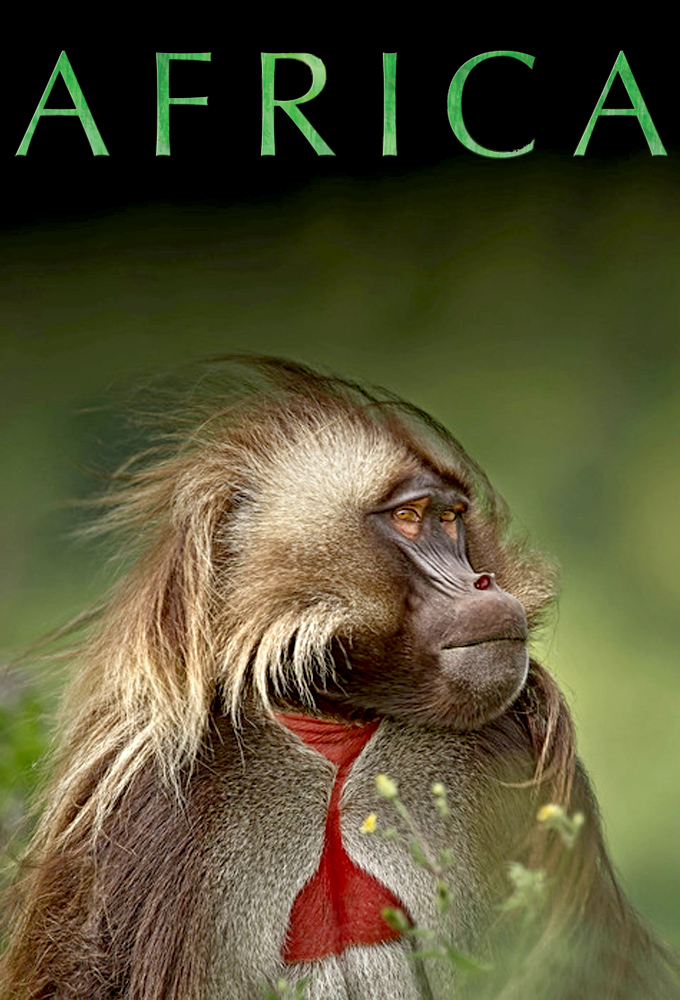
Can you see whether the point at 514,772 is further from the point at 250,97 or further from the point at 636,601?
the point at 636,601

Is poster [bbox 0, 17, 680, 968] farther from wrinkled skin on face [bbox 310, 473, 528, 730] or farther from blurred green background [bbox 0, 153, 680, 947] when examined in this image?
wrinkled skin on face [bbox 310, 473, 528, 730]

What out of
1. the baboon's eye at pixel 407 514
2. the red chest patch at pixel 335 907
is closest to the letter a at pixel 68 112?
the baboon's eye at pixel 407 514

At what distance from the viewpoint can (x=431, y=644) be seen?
3.21 metres

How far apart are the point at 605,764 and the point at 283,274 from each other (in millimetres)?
2207

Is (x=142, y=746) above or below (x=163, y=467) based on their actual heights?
below

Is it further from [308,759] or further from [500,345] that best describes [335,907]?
[500,345]

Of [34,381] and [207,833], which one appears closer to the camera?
[207,833]

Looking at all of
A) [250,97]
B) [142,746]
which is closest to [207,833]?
[142,746]

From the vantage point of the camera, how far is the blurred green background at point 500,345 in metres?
6.71

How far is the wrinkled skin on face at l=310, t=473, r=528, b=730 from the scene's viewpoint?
3.16 m

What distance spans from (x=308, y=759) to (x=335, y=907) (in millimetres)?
266

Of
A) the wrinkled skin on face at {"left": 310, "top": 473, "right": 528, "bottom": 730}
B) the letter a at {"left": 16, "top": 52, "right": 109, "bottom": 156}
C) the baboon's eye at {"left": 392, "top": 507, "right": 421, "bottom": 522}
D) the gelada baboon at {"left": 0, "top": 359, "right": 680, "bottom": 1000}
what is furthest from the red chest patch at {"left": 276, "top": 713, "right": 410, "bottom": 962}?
the letter a at {"left": 16, "top": 52, "right": 109, "bottom": 156}

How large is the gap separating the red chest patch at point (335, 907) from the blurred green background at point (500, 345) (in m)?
3.35

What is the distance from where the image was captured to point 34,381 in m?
6.93
